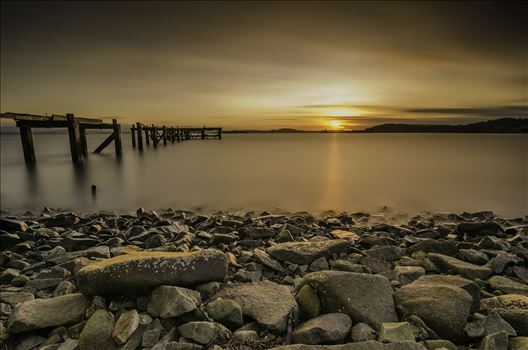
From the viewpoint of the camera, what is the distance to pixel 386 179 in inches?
752

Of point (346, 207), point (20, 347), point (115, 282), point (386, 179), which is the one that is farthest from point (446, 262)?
point (386, 179)

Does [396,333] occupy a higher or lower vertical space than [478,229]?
higher

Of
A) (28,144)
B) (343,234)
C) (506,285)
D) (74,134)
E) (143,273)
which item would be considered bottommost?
(343,234)

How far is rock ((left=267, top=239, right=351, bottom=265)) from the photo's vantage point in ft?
15.6

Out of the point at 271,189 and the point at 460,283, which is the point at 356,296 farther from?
the point at 271,189

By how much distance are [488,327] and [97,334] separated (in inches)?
139

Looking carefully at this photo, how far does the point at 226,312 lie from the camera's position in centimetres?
327

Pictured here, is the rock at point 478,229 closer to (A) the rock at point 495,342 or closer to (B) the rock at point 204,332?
(A) the rock at point 495,342

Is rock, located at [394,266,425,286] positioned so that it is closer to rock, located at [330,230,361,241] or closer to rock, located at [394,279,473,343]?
rock, located at [394,279,473,343]

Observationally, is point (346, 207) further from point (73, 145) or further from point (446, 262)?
point (73, 145)

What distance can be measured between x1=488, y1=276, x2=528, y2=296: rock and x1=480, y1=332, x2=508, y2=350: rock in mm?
1308

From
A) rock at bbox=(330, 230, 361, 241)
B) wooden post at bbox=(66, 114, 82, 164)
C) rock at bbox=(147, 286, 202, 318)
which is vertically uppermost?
wooden post at bbox=(66, 114, 82, 164)

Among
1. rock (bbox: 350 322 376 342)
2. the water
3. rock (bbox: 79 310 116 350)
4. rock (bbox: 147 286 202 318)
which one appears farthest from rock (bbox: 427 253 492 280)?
the water

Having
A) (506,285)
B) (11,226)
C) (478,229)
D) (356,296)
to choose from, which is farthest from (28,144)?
(506,285)
